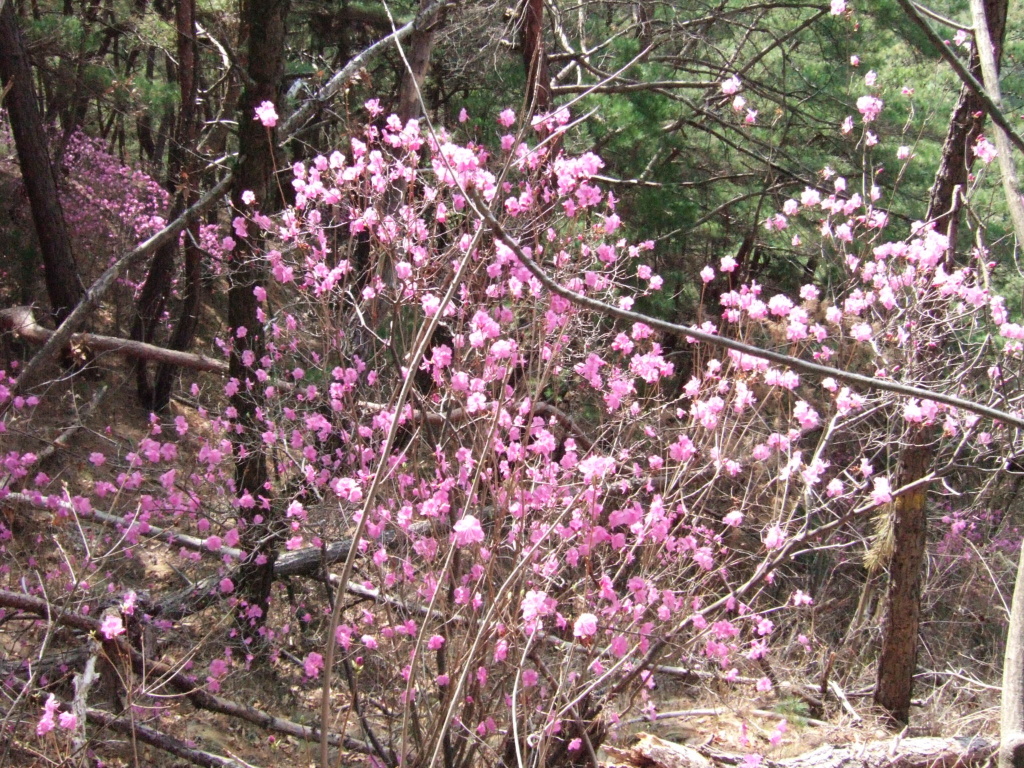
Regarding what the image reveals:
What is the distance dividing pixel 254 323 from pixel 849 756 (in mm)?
3714

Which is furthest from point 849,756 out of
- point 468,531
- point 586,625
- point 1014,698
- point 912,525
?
point 1014,698

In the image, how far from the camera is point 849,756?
3971mm

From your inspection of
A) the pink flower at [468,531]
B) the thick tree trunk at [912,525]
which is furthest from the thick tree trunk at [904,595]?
the pink flower at [468,531]

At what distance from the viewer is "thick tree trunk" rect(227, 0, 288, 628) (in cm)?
460

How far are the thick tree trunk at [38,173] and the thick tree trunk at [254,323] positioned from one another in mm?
2747

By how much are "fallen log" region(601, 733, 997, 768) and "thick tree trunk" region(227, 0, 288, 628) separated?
214 centimetres

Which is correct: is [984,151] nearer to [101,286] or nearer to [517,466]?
[517,466]

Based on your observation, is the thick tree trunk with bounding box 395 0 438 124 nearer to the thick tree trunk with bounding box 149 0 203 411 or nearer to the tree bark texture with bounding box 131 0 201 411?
the thick tree trunk with bounding box 149 0 203 411

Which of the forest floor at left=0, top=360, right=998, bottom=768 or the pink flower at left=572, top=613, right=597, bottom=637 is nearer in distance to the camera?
the pink flower at left=572, top=613, right=597, bottom=637

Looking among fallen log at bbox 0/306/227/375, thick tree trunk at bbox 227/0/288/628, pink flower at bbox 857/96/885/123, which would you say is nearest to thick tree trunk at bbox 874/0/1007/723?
pink flower at bbox 857/96/885/123

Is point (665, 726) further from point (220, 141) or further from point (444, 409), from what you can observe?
point (220, 141)

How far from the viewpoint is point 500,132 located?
25.5ft

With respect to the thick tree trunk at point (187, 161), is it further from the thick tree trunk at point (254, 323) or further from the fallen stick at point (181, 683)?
the fallen stick at point (181, 683)

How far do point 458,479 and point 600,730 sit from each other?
3.48ft
